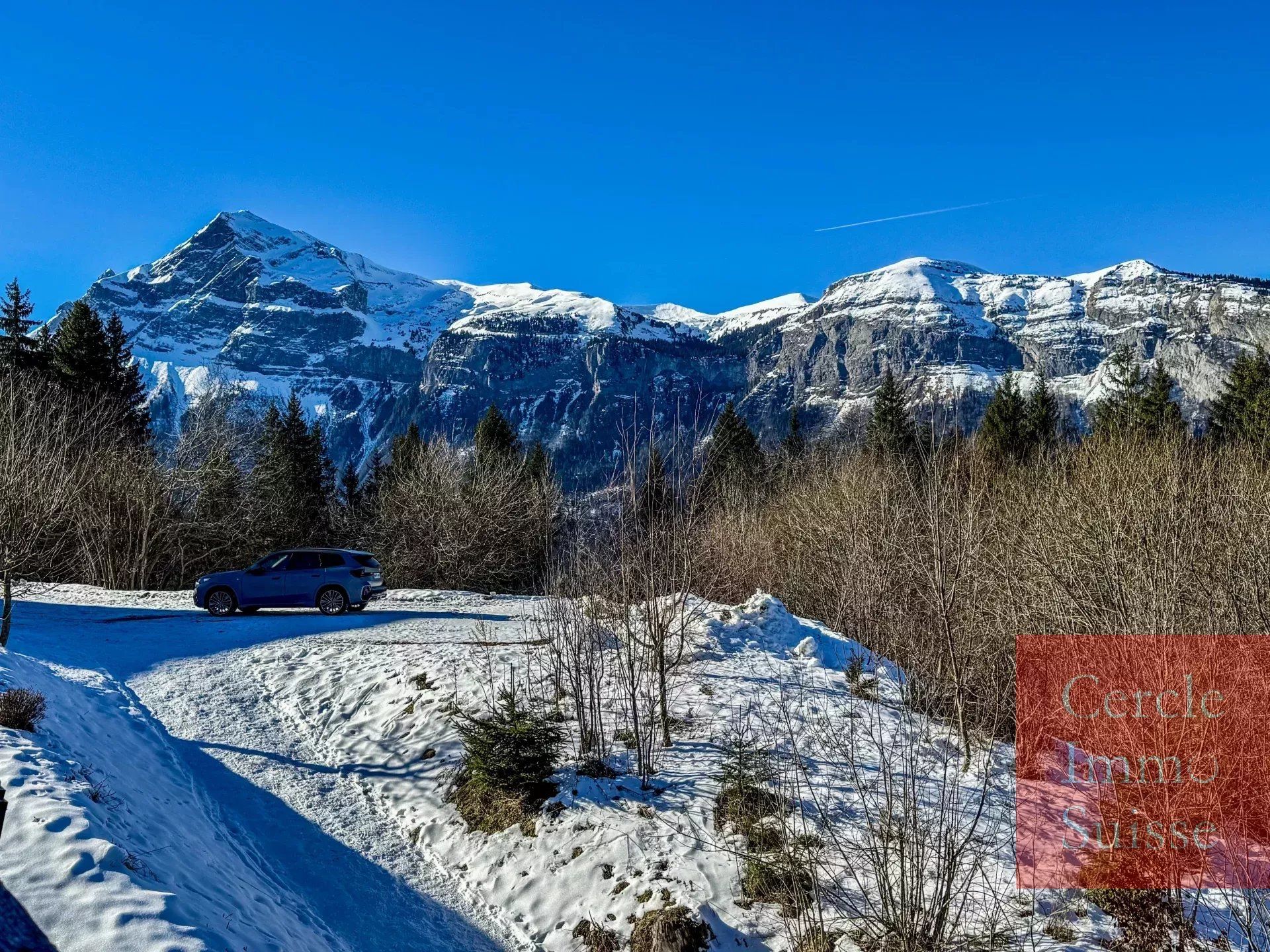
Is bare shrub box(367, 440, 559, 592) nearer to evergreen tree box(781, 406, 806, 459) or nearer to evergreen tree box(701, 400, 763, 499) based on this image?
evergreen tree box(701, 400, 763, 499)

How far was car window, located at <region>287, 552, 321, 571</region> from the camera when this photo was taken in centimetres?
1895

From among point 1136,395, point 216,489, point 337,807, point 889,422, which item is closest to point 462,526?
point 216,489

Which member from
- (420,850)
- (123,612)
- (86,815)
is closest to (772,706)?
(420,850)

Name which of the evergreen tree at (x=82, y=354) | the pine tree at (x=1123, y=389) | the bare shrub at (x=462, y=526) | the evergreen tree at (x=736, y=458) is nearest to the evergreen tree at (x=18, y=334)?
the evergreen tree at (x=82, y=354)

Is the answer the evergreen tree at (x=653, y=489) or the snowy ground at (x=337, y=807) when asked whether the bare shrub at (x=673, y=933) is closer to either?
the snowy ground at (x=337, y=807)

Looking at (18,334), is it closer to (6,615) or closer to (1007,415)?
(6,615)

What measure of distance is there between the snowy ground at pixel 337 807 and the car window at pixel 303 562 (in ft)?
14.6

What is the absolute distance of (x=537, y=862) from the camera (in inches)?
306

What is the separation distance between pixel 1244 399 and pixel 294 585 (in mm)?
42081

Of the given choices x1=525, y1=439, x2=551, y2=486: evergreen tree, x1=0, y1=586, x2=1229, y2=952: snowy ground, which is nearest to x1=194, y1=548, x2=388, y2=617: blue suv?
x1=0, y1=586, x2=1229, y2=952: snowy ground

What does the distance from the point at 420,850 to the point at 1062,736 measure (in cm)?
761

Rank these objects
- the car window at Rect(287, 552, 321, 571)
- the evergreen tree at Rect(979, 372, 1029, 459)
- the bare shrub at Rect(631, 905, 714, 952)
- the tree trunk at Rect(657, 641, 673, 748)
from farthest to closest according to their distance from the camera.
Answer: the evergreen tree at Rect(979, 372, 1029, 459)
the car window at Rect(287, 552, 321, 571)
the tree trunk at Rect(657, 641, 673, 748)
the bare shrub at Rect(631, 905, 714, 952)

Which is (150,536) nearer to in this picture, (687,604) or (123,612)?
(123,612)

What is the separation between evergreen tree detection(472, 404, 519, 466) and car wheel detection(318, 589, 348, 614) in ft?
67.6
